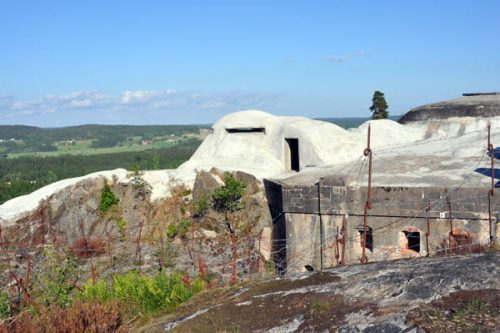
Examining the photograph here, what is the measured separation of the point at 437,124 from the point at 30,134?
137512mm

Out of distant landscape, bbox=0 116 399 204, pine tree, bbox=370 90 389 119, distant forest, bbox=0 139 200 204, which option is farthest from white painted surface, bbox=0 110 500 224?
distant forest, bbox=0 139 200 204

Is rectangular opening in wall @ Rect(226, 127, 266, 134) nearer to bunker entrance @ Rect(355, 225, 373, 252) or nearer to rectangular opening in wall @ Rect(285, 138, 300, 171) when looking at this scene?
rectangular opening in wall @ Rect(285, 138, 300, 171)

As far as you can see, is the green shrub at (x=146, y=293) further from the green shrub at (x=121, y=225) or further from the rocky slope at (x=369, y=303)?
the green shrub at (x=121, y=225)

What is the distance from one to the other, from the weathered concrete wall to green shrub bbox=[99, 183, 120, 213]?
641 centimetres

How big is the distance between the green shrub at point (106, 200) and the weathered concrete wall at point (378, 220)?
252 inches

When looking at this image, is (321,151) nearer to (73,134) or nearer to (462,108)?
(462,108)

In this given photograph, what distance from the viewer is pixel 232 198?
691 inches

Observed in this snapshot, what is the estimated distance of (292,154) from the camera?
68.2 ft

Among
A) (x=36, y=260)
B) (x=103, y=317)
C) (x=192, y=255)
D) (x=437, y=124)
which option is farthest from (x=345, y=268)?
(x=437, y=124)

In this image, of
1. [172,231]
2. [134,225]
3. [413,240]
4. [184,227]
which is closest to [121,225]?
[134,225]

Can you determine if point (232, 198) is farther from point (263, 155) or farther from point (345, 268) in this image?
point (345, 268)

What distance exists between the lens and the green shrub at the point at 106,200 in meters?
18.0

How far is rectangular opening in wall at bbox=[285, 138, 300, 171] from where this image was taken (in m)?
20.5

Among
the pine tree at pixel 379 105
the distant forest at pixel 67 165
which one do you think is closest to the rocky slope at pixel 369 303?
the pine tree at pixel 379 105
